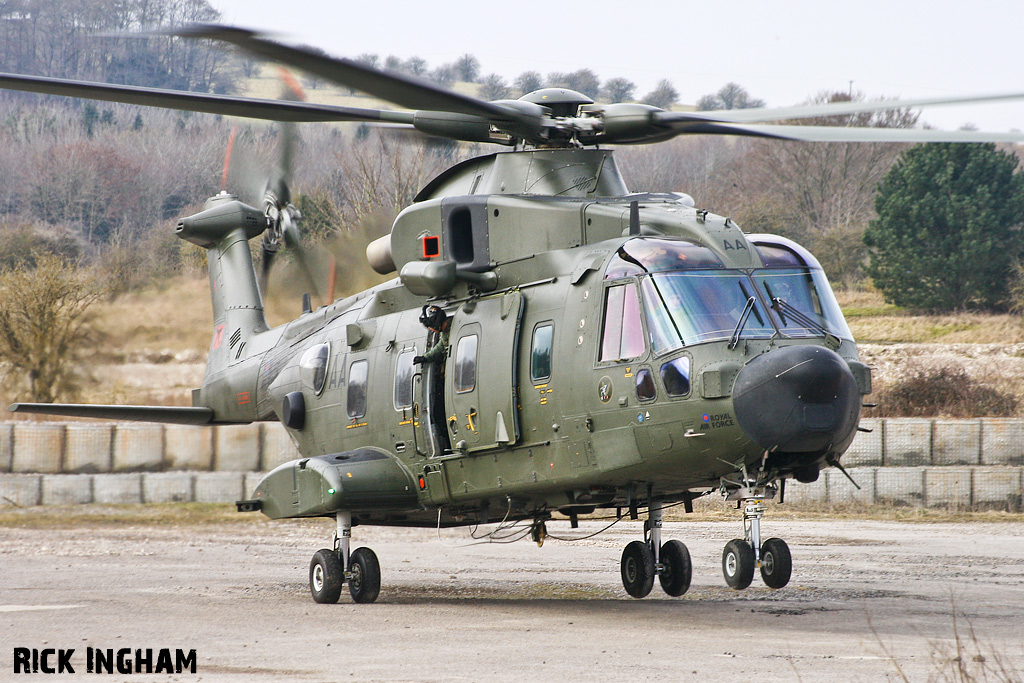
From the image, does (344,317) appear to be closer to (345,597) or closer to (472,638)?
(345,597)

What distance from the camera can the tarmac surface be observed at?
282 inches

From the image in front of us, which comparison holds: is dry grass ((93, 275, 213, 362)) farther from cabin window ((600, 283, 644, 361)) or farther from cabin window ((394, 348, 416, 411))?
cabin window ((600, 283, 644, 361))

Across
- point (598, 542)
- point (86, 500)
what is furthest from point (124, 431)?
point (598, 542)

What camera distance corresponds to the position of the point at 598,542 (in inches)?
671

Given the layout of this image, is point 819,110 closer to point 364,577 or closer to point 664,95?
point 364,577

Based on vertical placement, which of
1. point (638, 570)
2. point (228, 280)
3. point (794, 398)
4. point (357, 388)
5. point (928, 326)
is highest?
point (928, 326)

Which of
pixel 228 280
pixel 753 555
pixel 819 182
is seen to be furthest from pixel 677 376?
pixel 819 182

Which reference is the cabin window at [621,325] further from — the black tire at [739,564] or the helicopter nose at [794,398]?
the black tire at [739,564]

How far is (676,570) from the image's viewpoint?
1065cm

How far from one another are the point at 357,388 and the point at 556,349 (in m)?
3.07

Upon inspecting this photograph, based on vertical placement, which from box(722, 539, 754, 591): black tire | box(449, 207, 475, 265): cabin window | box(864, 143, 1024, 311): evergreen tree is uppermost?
box(864, 143, 1024, 311): evergreen tree

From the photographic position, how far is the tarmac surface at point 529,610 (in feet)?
23.5

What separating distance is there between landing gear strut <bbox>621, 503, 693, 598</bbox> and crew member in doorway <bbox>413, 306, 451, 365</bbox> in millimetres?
2404

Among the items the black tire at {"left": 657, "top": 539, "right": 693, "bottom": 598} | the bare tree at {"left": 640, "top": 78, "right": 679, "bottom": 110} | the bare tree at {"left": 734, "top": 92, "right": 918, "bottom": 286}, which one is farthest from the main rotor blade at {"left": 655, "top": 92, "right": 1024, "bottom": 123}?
the bare tree at {"left": 640, "top": 78, "right": 679, "bottom": 110}
